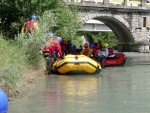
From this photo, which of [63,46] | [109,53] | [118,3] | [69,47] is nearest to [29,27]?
[63,46]

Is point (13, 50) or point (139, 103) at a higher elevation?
point (13, 50)

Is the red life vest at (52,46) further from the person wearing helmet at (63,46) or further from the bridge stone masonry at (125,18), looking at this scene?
the bridge stone masonry at (125,18)

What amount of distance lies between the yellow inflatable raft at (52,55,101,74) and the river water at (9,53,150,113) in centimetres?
84

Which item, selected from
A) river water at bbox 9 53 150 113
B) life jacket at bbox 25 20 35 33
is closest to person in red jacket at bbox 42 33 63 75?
life jacket at bbox 25 20 35 33

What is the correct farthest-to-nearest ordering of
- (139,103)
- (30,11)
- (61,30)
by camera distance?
(61,30) → (30,11) → (139,103)

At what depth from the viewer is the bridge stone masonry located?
4066 cm

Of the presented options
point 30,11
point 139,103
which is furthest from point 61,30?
point 139,103

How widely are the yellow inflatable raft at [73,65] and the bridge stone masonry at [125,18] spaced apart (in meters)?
21.3

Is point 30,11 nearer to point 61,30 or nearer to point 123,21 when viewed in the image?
point 61,30

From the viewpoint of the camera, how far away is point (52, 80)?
612 inches

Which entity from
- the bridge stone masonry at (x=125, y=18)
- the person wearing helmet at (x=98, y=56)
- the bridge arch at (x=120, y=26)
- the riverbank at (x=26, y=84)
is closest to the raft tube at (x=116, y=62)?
the person wearing helmet at (x=98, y=56)

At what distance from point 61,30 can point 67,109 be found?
1285 cm

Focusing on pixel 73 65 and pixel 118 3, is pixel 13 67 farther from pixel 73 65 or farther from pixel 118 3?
pixel 118 3

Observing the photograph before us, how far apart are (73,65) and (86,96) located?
5441 mm
